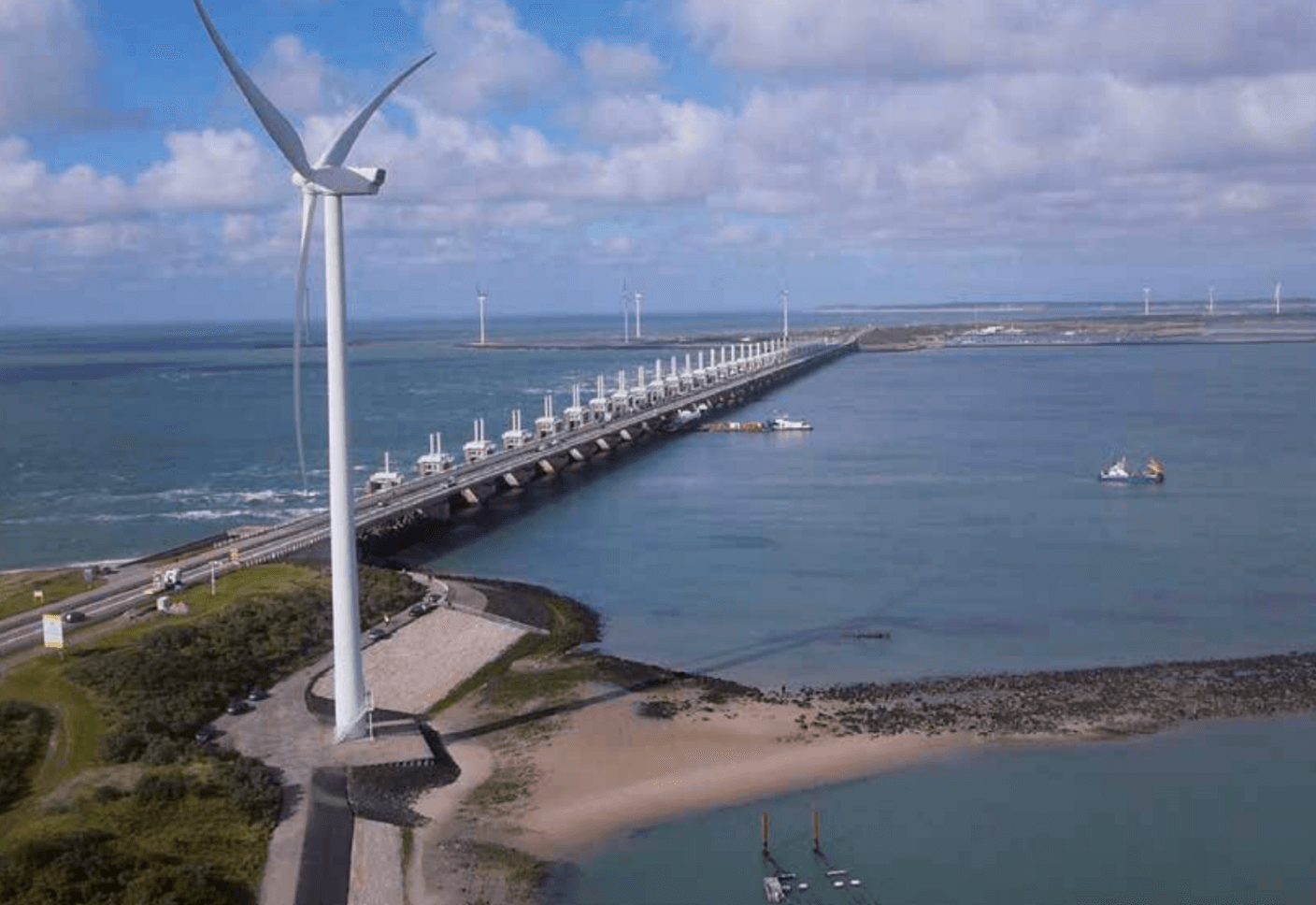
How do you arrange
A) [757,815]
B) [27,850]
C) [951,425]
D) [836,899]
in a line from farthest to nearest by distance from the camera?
[951,425] → [757,815] → [836,899] → [27,850]

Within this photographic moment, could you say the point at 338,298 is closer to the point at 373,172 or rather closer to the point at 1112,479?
the point at 373,172

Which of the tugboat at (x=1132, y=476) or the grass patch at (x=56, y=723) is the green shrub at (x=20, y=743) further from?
the tugboat at (x=1132, y=476)

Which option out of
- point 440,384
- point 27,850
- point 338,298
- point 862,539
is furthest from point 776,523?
point 440,384

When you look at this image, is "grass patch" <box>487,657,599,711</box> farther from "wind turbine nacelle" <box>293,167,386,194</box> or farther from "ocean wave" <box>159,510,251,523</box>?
"ocean wave" <box>159,510,251,523</box>

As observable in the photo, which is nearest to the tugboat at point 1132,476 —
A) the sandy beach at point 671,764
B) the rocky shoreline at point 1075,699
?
the rocky shoreline at point 1075,699

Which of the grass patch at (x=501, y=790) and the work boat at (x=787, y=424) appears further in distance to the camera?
the work boat at (x=787, y=424)

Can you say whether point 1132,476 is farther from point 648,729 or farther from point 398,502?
point 648,729

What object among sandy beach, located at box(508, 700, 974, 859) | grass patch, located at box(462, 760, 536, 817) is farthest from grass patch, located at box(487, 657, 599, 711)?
grass patch, located at box(462, 760, 536, 817)
